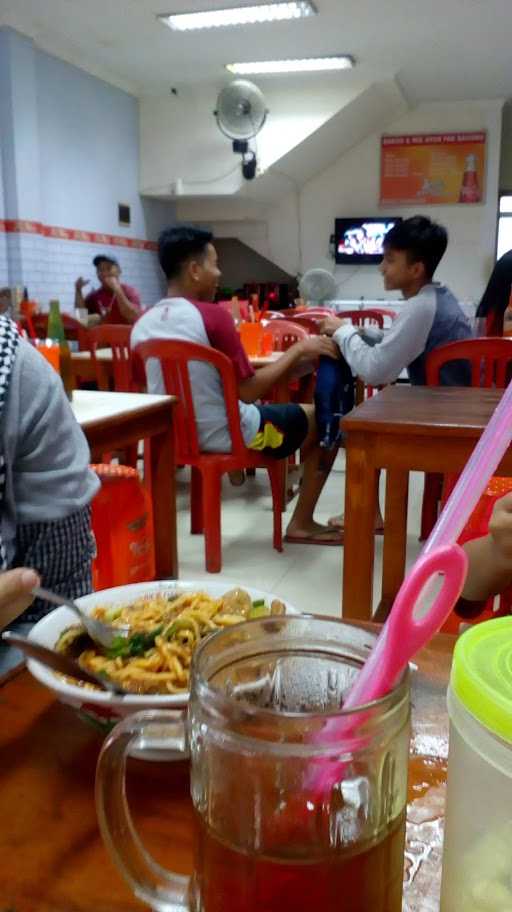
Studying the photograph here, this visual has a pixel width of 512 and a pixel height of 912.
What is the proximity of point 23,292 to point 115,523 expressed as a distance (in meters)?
4.28

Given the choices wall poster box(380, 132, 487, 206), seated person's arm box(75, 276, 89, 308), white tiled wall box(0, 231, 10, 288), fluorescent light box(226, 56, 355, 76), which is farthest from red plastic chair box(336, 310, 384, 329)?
wall poster box(380, 132, 487, 206)

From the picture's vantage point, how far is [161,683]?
0.62 m

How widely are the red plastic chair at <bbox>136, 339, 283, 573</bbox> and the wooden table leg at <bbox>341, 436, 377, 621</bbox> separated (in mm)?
1111

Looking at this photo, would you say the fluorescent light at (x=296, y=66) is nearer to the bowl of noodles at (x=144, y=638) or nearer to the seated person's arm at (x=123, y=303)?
the seated person's arm at (x=123, y=303)

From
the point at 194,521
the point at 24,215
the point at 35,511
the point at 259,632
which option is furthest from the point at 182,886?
the point at 24,215

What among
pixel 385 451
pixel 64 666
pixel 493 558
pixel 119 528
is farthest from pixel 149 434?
pixel 64 666

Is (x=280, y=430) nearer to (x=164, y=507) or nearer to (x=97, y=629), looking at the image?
(x=164, y=507)

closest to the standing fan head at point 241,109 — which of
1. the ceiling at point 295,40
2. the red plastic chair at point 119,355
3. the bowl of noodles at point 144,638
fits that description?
the ceiling at point 295,40

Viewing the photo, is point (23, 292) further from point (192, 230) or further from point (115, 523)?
point (115, 523)

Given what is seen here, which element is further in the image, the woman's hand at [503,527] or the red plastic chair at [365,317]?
the red plastic chair at [365,317]

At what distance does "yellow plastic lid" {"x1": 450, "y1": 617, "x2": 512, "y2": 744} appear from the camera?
0.32 m

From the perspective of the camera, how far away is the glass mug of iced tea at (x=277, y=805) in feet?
1.16

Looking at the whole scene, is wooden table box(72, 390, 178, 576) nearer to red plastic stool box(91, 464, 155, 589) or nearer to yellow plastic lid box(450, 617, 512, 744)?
red plastic stool box(91, 464, 155, 589)

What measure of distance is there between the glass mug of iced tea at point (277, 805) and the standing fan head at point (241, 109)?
798 cm
